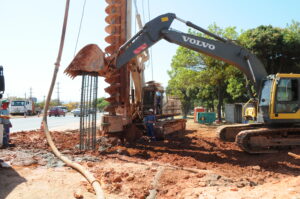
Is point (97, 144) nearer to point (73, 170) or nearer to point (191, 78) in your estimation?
point (73, 170)

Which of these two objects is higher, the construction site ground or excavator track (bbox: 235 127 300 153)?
excavator track (bbox: 235 127 300 153)

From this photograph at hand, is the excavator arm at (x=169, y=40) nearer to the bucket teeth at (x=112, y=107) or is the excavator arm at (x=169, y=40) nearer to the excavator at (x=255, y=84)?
the excavator at (x=255, y=84)

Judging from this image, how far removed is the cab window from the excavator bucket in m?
6.10

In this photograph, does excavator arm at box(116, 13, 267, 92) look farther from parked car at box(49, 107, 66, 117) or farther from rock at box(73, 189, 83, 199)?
parked car at box(49, 107, 66, 117)

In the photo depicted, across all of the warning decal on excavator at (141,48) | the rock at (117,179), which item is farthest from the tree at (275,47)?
the rock at (117,179)

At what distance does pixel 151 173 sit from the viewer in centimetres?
647

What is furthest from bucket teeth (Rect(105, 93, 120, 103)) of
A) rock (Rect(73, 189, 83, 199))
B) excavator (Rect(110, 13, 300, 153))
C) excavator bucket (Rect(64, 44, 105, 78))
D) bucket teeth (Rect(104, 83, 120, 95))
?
rock (Rect(73, 189, 83, 199))

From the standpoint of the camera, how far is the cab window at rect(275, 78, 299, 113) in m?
8.77

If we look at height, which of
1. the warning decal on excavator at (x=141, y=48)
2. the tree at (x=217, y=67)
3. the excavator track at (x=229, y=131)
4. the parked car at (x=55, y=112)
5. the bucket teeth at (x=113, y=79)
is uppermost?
the tree at (x=217, y=67)

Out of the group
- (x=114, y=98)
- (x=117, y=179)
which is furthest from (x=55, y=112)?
(x=117, y=179)

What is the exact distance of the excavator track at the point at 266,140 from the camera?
341 inches

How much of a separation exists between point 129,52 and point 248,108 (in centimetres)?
543

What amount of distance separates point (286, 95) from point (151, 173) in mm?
5496

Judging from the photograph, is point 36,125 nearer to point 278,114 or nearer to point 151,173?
point 151,173
